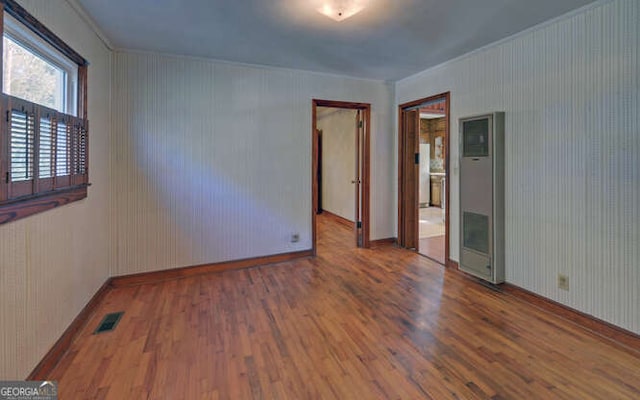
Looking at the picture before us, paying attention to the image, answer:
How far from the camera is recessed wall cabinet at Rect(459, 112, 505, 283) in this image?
2.93m

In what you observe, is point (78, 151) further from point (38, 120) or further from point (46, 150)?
point (38, 120)

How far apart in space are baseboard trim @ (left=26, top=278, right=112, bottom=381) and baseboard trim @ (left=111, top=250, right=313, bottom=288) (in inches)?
15.0

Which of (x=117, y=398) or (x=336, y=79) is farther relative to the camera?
(x=336, y=79)

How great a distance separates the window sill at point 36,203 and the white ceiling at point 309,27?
1.43m

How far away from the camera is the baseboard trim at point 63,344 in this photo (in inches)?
68.6

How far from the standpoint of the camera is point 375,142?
451cm

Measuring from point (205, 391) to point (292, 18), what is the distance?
2693mm

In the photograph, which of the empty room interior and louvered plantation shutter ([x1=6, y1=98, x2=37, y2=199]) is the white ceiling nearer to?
the empty room interior

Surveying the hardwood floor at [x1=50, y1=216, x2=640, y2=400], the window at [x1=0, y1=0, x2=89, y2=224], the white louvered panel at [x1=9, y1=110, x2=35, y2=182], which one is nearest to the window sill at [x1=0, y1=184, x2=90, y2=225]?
the window at [x1=0, y1=0, x2=89, y2=224]

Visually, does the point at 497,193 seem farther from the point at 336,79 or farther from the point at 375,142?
the point at 336,79

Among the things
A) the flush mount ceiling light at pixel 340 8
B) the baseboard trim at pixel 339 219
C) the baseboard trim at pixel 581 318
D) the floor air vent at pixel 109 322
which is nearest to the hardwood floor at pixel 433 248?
the baseboard trim at pixel 581 318

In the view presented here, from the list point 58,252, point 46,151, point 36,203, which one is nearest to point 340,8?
point 46,151

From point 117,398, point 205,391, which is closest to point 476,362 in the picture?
point 205,391

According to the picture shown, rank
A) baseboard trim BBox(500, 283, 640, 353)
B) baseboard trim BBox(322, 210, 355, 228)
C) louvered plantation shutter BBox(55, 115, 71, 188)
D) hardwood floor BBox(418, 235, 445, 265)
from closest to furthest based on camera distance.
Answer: louvered plantation shutter BBox(55, 115, 71, 188)
baseboard trim BBox(500, 283, 640, 353)
hardwood floor BBox(418, 235, 445, 265)
baseboard trim BBox(322, 210, 355, 228)
